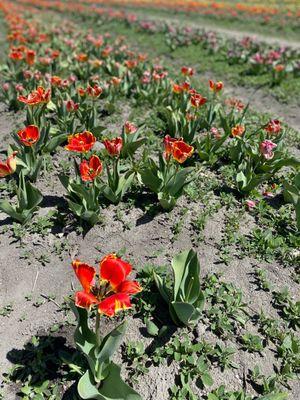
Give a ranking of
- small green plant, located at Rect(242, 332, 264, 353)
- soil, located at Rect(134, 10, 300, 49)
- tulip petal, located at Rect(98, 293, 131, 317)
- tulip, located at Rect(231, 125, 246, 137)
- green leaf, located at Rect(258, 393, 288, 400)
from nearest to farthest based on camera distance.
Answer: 1. tulip petal, located at Rect(98, 293, 131, 317)
2. green leaf, located at Rect(258, 393, 288, 400)
3. small green plant, located at Rect(242, 332, 264, 353)
4. tulip, located at Rect(231, 125, 246, 137)
5. soil, located at Rect(134, 10, 300, 49)

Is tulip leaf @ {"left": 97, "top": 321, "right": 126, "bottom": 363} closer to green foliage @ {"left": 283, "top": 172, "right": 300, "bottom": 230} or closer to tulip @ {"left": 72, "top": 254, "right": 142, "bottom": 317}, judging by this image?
tulip @ {"left": 72, "top": 254, "right": 142, "bottom": 317}

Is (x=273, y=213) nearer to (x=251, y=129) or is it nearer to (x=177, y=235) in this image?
(x=177, y=235)

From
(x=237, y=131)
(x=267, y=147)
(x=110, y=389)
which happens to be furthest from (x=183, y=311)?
(x=237, y=131)

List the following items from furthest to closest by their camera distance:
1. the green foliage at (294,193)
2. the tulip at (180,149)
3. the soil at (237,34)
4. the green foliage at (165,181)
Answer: the soil at (237,34) < the green foliage at (165,181) < the green foliage at (294,193) < the tulip at (180,149)

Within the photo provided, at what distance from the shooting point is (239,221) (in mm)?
3896

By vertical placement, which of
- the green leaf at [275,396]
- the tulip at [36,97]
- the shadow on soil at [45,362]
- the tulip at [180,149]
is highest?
the tulip at [36,97]

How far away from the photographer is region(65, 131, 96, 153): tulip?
3045 millimetres

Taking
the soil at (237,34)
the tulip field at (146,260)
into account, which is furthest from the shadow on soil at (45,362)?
the soil at (237,34)

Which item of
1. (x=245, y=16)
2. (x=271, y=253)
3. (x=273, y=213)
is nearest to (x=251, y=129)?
(x=273, y=213)

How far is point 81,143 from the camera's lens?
3123 millimetres

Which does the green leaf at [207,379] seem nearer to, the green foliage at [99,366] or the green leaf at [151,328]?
the green leaf at [151,328]

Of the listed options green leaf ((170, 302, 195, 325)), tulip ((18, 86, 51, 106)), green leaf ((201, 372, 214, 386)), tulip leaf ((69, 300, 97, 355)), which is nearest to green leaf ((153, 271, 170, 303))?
green leaf ((170, 302, 195, 325))

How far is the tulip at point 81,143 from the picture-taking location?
3.04 metres

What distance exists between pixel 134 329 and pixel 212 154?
2579mm
